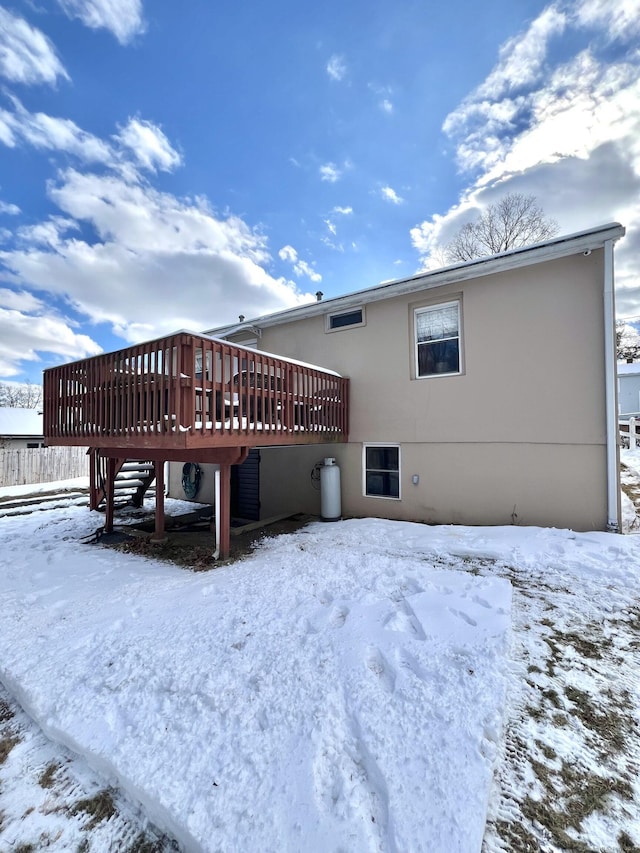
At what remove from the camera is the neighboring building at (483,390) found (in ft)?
17.3

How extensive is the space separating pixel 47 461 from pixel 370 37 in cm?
1675

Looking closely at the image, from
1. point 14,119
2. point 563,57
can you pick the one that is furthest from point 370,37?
point 14,119

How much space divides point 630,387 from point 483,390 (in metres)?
23.9

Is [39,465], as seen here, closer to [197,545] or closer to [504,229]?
[197,545]

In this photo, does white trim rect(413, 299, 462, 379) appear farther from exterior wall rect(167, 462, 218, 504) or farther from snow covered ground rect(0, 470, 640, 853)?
exterior wall rect(167, 462, 218, 504)

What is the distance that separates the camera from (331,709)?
6.79ft

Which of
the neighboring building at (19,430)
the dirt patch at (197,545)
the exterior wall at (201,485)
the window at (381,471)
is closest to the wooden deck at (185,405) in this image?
the dirt patch at (197,545)

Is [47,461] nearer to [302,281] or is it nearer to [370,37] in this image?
[302,281]

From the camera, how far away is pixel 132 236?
11336mm

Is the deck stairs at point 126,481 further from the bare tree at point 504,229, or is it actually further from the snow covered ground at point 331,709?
the bare tree at point 504,229

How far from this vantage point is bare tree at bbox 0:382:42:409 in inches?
1576

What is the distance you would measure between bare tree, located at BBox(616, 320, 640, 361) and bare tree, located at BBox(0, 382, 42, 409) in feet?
181

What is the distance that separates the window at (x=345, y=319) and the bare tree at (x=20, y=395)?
1766 inches

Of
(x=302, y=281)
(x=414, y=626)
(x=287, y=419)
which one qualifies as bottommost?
(x=414, y=626)
